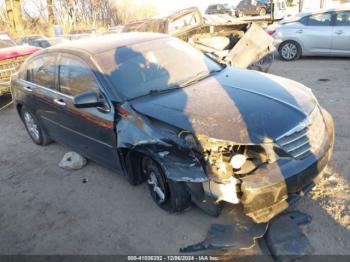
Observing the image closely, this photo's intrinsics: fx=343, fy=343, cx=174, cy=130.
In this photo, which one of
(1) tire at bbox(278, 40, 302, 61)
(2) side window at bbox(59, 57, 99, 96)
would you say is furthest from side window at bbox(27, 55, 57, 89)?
(1) tire at bbox(278, 40, 302, 61)

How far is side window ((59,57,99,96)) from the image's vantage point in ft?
12.5

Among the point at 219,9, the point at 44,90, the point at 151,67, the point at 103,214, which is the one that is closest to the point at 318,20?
the point at 151,67

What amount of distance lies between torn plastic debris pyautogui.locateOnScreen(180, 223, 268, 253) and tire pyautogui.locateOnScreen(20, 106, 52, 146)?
3.39 meters

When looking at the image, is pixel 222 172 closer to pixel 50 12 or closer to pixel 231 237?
pixel 231 237

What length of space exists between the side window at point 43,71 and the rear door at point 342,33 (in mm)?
7373

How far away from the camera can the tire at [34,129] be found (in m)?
5.41

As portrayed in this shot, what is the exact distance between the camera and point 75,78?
404 cm

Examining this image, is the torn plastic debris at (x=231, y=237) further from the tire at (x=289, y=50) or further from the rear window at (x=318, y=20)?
the tire at (x=289, y=50)

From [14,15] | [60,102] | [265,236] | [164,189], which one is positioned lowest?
[265,236]

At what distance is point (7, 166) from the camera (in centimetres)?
517

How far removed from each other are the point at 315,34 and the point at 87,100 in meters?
7.71

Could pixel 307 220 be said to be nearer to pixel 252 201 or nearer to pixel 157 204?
pixel 252 201

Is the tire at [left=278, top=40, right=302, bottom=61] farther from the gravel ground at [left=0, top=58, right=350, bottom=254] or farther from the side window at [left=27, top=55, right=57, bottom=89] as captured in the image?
the side window at [left=27, top=55, right=57, bottom=89]

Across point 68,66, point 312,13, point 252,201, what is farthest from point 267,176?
point 312,13
